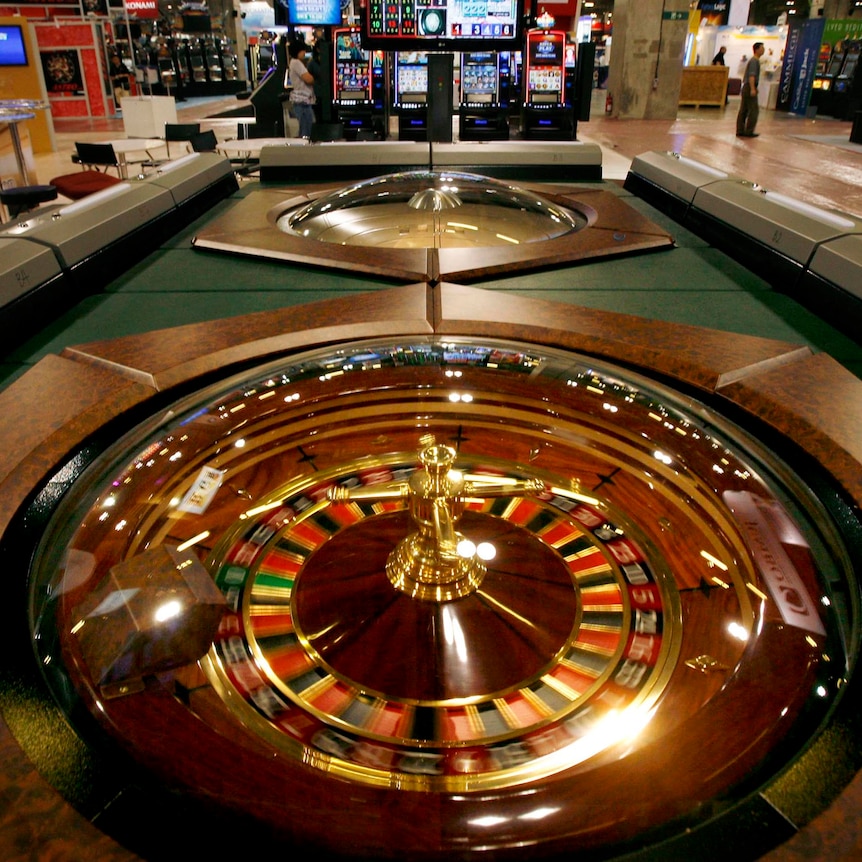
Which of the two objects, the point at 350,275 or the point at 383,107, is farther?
the point at 383,107

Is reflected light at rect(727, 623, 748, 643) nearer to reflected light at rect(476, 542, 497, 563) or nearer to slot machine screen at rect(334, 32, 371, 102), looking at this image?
reflected light at rect(476, 542, 497, 563)

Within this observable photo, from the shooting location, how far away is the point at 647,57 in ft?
46.9

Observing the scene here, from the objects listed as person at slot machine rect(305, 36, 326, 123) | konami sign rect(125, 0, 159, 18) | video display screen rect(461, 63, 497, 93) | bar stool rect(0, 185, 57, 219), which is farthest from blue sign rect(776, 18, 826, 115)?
bar stool rect(0, 185, 57, 219)

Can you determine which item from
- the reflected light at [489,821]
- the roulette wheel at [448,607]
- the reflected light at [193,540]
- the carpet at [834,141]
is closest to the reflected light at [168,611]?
the roulette wheel at [448,607]

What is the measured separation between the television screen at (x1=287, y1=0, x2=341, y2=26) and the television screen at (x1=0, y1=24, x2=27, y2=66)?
158 inches

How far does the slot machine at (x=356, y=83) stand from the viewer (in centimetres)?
1011

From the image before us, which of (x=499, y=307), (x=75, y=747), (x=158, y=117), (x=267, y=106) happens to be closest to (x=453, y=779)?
(x=75, y=747)

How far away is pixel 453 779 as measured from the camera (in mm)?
742

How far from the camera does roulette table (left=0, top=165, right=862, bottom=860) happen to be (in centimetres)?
61

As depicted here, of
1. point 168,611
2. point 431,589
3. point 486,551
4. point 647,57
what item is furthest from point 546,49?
point 168,611

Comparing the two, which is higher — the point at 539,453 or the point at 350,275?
the point at 350,275

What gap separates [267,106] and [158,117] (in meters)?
2.19

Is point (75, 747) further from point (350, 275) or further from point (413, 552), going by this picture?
point (350, 275)

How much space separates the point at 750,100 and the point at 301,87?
23.2 feet
